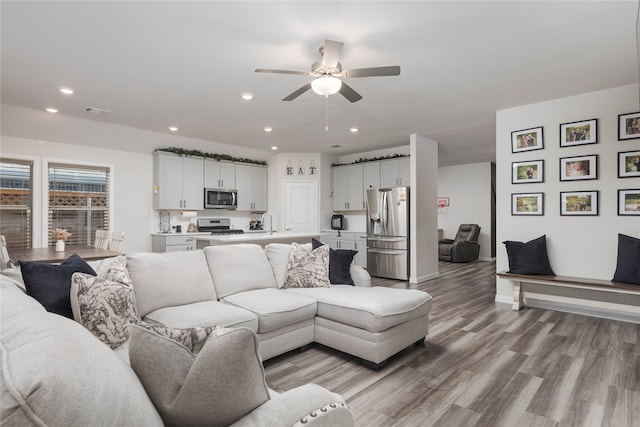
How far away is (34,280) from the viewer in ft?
6.08

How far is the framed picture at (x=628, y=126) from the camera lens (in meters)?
3.72

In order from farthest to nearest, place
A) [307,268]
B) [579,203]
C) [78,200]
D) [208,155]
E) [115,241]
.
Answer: [208,155]
[78,200]
[115,241]
[579,203]
[307,268]

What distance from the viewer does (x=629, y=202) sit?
148 inches

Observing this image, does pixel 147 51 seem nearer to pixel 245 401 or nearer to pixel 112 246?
pixel 112 246

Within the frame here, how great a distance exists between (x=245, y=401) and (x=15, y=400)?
61cm

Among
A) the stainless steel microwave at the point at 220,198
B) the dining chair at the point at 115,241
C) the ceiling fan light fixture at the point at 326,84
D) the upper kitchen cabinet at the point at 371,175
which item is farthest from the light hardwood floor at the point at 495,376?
the stainless steel microwave at the point at 220,198

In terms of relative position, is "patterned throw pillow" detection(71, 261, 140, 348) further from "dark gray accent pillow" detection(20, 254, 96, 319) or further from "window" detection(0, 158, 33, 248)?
"window" detection(0, 158, 33, 248)

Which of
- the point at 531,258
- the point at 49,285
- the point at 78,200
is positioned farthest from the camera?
the point at 78,200

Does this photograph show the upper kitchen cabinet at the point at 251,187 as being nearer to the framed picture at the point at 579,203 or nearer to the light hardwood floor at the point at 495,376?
the light hardwood floor at the point at 495,376

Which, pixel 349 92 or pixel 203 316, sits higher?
pixel 349 92

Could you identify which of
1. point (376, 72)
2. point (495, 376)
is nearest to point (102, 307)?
point (376, 72)

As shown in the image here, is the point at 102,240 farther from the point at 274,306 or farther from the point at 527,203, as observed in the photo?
the point at 527,203

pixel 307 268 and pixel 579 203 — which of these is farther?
pixel 579 203

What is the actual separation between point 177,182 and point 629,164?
6638mm
